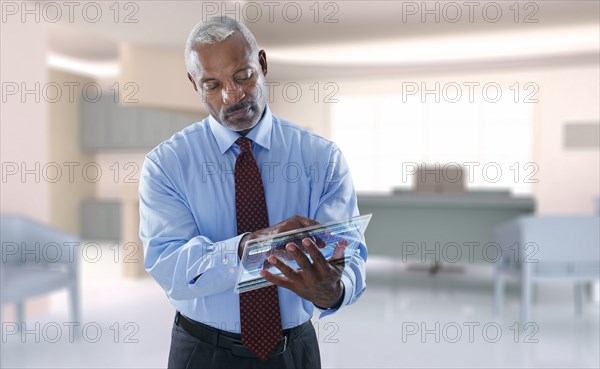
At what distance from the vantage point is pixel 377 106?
10.2 meters

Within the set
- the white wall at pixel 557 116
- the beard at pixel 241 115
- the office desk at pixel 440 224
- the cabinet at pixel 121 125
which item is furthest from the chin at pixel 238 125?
the cabinet at pixel 121 125

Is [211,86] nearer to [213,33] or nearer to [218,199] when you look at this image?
[213,33]

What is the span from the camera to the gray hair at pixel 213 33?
1.15m

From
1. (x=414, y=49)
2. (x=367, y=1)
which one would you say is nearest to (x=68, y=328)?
(x=367, y=1)

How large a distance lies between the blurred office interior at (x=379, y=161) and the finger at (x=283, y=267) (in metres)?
0.36

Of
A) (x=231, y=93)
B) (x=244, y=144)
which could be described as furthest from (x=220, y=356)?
(x=231, y=93)

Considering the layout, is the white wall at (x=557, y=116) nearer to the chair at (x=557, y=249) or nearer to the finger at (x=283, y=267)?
the chair at (x=557, y=249)

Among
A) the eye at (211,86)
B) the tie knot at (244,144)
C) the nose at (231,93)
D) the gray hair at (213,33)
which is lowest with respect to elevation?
the tie knot at (244,144)

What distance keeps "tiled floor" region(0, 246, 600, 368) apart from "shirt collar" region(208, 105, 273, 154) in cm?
261

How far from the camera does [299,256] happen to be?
101 cm

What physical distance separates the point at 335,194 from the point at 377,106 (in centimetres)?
913

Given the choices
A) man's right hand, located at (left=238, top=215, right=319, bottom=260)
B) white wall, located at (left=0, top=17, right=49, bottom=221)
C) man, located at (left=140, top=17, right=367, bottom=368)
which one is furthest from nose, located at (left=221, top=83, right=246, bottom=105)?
white wall, located at (left=0, top=17, right=49, bottom=221)

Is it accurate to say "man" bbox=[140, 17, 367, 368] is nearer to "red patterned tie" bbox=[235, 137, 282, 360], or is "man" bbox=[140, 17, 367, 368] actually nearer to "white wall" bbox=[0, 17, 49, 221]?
"red patterned tie" bbox=[235, 137, 282, 360]

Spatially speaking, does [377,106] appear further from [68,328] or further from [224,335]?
[224,335]
